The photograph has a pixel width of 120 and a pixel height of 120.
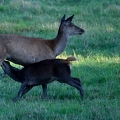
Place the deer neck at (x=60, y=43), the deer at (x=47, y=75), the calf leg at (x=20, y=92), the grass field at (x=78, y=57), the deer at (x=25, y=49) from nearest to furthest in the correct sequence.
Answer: the grass field at (x=78, y=57)
the calf leg at (x=20, y=92)
the deer at (x=47, y=75)
the deer at (x=25, y=49)
the deer neck at (x=60, y=43)

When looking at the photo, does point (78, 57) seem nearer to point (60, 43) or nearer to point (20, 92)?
point (60, 43)

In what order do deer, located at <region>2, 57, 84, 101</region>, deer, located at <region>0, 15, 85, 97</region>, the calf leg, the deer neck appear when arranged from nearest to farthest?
1. the calf leg
2. deer, located at <region>2, 57, 84, 101</region>
3. deer, located at <region>0, 15, 85, 97</region>
4. the deer neck

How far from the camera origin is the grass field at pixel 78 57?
27.9 feet

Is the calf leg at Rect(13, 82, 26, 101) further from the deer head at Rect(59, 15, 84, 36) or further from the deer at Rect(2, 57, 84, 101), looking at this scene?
the deer head at Rect(59, 15, 84, 36)

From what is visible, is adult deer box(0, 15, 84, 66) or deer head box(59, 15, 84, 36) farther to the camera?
deer head box(59, 15, 84, 36)

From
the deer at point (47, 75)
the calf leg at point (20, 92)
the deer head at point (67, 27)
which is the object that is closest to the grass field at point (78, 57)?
the calf leg at point (20, 92)

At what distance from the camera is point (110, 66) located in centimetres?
1272

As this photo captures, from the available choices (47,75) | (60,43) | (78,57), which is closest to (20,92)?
(47,75)

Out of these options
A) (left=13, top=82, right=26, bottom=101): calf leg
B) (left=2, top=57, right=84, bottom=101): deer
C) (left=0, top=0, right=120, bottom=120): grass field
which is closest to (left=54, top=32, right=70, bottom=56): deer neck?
(left=0, top=0, right=120, bottom=120): grass field

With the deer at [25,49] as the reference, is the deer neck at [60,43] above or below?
below

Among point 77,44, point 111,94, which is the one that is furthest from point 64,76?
point 77,44

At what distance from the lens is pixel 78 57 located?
13.8 metres

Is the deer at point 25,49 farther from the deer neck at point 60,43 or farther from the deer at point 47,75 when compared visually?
the deer at point 47,75

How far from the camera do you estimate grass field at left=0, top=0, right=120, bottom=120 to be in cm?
852
